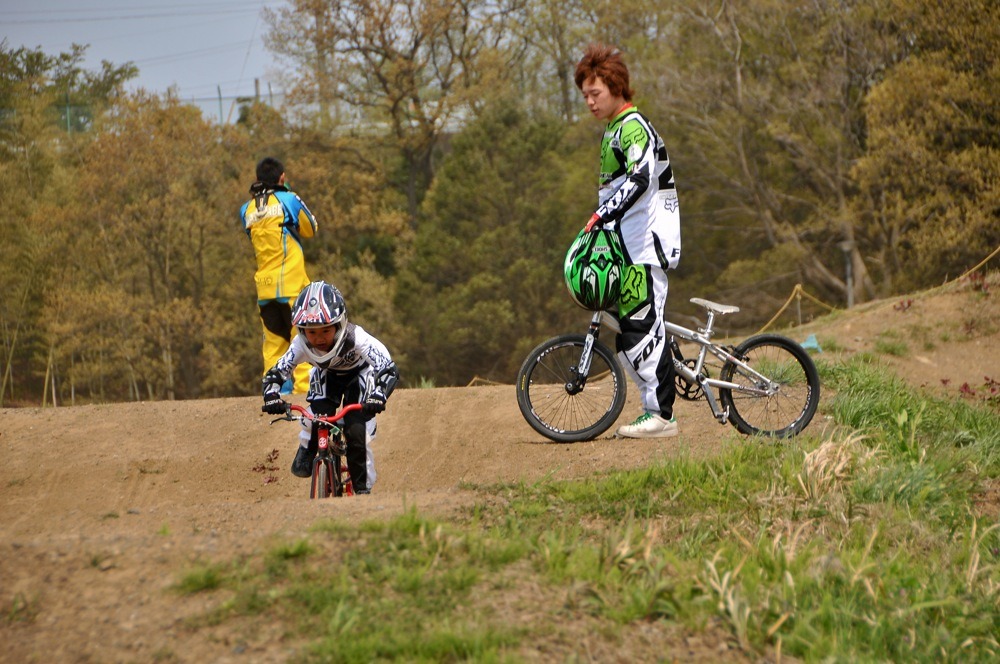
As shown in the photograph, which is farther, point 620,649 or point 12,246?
point 12,246

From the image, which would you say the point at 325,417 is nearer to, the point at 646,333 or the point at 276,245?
the point at 646,333

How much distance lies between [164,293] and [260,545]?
36.3m

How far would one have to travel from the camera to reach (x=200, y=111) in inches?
1572

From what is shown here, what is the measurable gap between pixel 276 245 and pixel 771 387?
4632 millimetres

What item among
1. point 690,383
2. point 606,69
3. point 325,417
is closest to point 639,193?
point 606,69

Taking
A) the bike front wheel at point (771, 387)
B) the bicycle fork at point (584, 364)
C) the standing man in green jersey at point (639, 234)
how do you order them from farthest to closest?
the bike front wheel at point (771, 387) < the bicycle fork at point (584, 364) < the standing man in green jersey at point (639, 234)

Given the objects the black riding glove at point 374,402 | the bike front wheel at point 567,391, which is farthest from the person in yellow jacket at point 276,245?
the black riding glove at point 374,402

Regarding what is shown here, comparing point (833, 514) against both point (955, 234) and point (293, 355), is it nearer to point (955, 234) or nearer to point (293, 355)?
point (293, 355)

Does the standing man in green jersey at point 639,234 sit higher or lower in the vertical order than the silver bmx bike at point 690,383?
higher

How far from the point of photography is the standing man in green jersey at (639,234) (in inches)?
264

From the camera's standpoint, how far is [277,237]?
983cm

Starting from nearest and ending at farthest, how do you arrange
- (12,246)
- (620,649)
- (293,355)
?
1. (620,649)
2. (293,355)
3. (12,246)

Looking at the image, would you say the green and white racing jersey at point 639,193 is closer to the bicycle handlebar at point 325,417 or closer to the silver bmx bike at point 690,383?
the silver bmx bike at point 690,383

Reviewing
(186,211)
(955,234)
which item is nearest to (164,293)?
(186,211)
